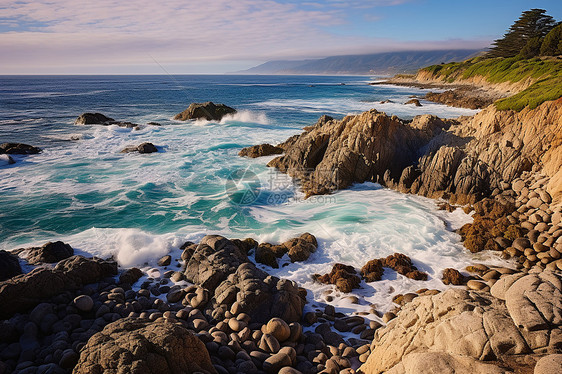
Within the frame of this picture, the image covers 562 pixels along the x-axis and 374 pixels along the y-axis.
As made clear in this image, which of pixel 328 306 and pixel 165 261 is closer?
pixel 328 306

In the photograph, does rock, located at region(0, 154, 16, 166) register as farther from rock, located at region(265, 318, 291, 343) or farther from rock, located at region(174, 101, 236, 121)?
rock, located at region(265, 318, 291, 343)

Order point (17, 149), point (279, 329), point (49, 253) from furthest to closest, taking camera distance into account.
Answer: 1. point (17, 149)
2. point (49, 253)
3. point (279, 329)

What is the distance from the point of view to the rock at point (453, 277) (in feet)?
35.7

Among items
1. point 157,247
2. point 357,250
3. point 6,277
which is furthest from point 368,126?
point 6,277

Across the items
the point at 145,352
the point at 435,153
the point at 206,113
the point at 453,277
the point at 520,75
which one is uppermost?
the point at 520,75

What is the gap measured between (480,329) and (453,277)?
6.78 metres

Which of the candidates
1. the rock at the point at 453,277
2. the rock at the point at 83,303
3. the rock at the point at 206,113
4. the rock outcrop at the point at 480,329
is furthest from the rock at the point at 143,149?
the rock outcrop at the point at 480,329

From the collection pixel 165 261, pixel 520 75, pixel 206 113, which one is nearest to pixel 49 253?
pixel 165 261

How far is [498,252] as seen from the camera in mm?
12633

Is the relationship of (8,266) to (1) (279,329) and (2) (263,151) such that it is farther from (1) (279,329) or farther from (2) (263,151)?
(2) (263,151)

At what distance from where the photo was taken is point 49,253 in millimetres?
11891

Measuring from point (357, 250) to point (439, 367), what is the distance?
8.62 meters

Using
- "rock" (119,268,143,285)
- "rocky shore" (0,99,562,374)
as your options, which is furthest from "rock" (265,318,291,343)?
"rock" (119,268,143,285)

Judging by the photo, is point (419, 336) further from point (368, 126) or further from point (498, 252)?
point (368, 126)
